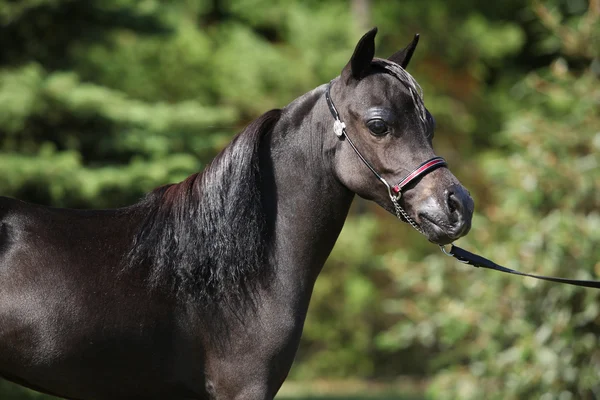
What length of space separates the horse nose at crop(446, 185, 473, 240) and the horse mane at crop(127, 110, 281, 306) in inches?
29.9

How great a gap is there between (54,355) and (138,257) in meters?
0.48

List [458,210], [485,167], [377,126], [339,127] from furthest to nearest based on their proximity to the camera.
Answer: [485,167], [339,127], [377,126], [458,210]

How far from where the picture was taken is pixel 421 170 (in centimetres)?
290

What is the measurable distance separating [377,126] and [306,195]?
43cm

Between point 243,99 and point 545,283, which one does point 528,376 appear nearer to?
point 545,283

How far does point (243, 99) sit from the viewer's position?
1519cm

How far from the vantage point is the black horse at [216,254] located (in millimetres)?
2857

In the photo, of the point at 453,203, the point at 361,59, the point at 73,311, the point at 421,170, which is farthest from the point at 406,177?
the point at 73,311

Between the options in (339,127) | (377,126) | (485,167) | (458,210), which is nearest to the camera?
(458,210)

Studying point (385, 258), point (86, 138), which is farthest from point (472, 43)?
point (86, 138)

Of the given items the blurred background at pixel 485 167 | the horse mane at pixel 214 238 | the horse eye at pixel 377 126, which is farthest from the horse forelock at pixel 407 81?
the blurred background at pixel 485 167

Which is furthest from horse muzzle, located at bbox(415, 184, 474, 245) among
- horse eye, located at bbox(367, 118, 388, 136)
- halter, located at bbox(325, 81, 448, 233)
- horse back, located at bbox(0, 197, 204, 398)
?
horse back, located at bbox(0, 197, 204, 398)

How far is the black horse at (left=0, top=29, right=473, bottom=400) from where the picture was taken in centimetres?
286

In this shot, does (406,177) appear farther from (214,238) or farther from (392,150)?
(214,238)
